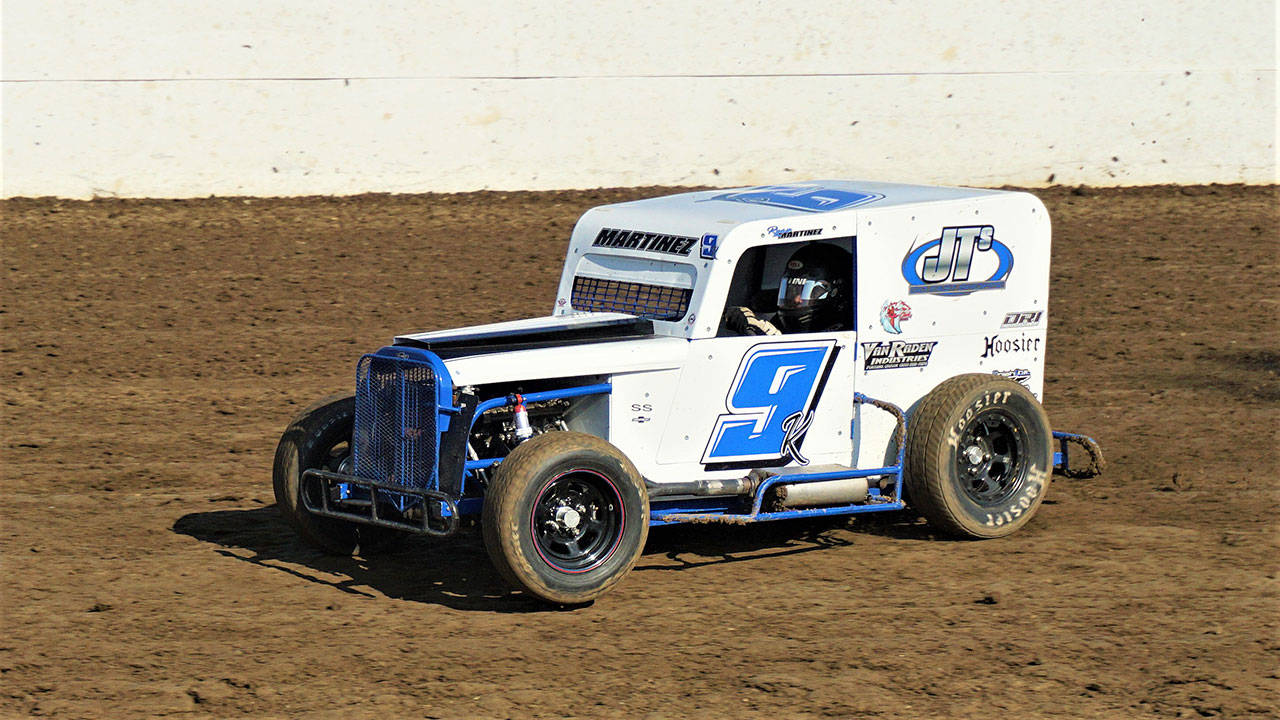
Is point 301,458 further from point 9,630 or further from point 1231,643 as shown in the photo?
point 1231,643

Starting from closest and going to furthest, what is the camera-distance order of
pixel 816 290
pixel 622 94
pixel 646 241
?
1. pixel 816 290
2. pixel 646 241
3. pixel 622 94

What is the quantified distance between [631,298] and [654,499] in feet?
3.88

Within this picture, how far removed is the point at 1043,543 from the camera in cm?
816

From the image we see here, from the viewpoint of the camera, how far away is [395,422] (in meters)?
7.30

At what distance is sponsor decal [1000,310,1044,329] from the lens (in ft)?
27.6

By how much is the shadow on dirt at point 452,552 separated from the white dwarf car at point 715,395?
0.21 metres

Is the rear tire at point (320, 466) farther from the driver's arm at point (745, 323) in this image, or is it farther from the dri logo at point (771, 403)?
the driver's arm at point (745, 323)

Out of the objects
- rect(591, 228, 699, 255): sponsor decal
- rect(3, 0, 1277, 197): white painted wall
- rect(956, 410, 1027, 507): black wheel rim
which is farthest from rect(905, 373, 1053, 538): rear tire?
rect(3, 0, 1277, 197): white painted wall

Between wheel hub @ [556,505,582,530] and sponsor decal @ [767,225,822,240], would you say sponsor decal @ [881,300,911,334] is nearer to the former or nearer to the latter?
sponsor decal @ [767,225,822,240]

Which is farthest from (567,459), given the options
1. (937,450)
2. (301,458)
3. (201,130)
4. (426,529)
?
(201,130)

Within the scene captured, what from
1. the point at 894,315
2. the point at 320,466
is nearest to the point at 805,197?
the point at 894,315

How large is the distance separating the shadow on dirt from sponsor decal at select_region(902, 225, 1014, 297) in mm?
1349

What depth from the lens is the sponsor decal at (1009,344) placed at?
838 cm

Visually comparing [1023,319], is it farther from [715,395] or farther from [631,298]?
[631,298]
